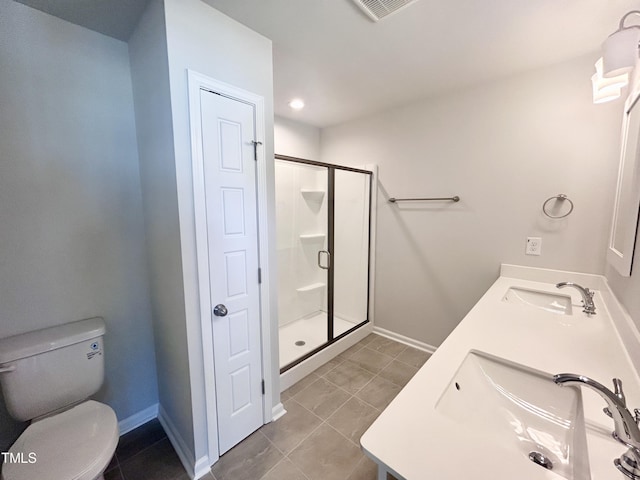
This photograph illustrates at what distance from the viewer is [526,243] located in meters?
2.04

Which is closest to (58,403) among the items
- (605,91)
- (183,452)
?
(183,452)

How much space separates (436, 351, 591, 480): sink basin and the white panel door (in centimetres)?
113

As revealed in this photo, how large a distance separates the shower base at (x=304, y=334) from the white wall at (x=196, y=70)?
100 cm

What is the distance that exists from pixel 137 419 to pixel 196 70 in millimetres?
2216

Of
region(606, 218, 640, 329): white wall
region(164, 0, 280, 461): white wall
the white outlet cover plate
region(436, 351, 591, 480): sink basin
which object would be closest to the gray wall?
region(164, 0, 280, 461): white wall

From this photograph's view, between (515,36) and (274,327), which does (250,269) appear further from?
(515,36)

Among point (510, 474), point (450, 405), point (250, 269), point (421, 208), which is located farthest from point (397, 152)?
point (510, 474)

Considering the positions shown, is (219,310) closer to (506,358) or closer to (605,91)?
(506,358)

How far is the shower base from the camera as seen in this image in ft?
8.25

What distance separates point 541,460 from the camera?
0.80m

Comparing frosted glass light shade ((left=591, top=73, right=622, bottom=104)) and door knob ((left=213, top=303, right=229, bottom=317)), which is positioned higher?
frosted glass light shade ((left=591, top=73, right=622, bottom=104))

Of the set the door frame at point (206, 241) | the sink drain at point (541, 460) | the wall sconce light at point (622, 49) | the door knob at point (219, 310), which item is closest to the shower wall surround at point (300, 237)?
the door frame at point (206, 241)

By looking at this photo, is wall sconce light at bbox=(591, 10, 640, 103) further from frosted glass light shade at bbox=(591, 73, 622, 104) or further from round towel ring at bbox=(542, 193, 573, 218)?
round towel ring at bbox=(542, 193, 573, 218)

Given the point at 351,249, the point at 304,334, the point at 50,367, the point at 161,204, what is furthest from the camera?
the point at 351,249
